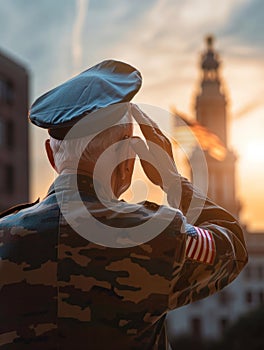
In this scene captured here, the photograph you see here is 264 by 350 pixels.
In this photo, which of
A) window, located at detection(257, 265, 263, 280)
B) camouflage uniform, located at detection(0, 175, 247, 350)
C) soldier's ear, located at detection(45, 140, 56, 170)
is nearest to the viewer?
camouflage uniform, located at detection(0, 175, 247, 350)

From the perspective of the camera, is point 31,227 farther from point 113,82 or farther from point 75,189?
point 113,82

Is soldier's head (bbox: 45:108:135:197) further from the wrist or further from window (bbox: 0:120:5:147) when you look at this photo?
window (bbox: 0:120:5:147)

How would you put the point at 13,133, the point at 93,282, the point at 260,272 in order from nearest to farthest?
the point at 93,282 < the point at 13,133 < the point at 260,272

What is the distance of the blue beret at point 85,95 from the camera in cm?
237

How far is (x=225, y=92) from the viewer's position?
416 ft

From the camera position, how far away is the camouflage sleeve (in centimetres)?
230

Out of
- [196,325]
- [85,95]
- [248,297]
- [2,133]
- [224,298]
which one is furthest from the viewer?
[196,325]

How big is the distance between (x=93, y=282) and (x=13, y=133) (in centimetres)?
6417

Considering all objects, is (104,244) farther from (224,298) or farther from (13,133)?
(224,298)

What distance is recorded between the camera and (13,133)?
6575cm

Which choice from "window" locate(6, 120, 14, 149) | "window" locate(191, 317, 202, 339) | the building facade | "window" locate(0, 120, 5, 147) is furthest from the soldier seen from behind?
"window" locate(191, 317, 202, 339)

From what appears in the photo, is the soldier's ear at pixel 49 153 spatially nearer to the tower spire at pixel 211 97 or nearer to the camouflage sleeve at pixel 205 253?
the camouflage sleeve at pixel 205 253

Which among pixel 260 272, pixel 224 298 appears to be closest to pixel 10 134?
pixel 260 272

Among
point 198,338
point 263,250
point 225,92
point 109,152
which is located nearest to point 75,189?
point 109,152
